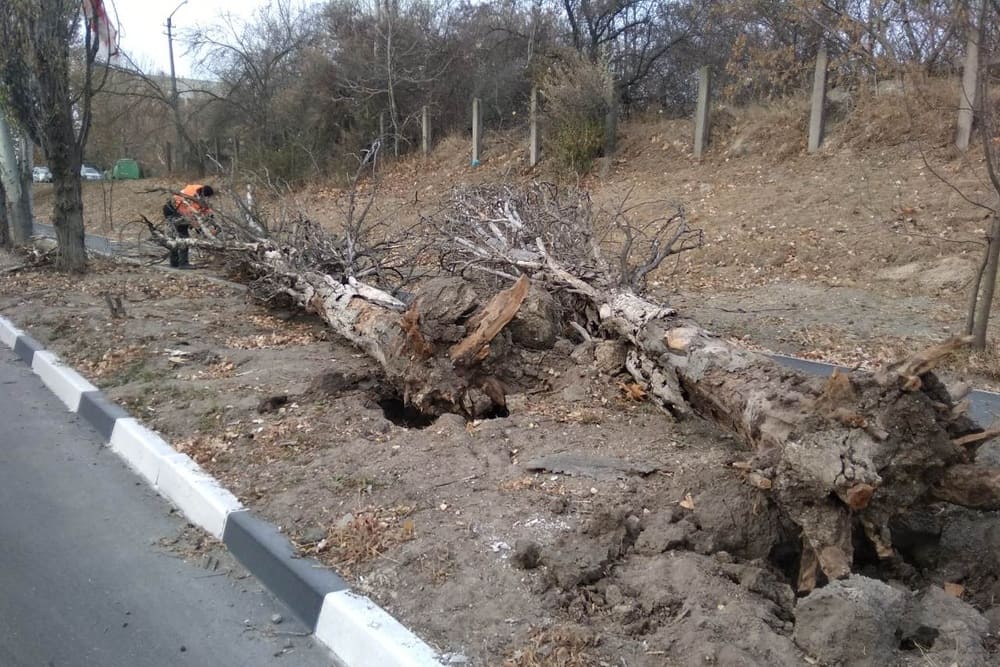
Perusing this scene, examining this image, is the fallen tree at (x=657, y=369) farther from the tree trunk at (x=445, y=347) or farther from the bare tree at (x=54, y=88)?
the bare tree at (x=54, y=88)

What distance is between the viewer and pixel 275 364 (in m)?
6.37

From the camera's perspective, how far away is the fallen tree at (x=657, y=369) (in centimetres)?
333

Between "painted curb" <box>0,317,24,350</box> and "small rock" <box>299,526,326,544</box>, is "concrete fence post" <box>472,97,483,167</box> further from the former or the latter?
"small rock" <box>299,526,326,544</box>

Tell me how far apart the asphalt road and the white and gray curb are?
0.07 metres

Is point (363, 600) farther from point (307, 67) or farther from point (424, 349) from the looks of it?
point (307, 67)

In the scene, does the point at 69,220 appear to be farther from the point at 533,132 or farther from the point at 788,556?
the point at 533,132

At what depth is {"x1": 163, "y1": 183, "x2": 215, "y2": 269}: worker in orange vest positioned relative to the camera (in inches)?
455

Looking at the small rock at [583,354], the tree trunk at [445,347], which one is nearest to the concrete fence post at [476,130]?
the tree trunk at [445,347]

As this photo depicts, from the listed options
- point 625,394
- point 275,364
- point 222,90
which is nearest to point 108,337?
point 275,364

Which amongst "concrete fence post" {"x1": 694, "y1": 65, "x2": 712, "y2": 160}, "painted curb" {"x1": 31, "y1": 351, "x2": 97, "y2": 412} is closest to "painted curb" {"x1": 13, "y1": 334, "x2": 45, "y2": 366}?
"painted curb" {"x1": 31, "y1": 351, "x2": 97, "y2": 412}

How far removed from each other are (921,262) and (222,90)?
2829 cm

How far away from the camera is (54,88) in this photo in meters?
11.0

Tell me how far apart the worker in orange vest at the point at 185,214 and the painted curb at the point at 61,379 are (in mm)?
4442

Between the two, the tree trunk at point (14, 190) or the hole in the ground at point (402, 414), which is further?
the tree trunk at point (14, 190)
